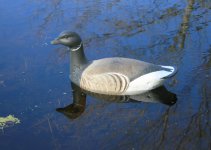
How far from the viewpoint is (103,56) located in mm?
8273

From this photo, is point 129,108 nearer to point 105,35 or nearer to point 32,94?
point 32,94

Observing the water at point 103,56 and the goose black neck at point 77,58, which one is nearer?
the water at point 103,56

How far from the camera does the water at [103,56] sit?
5969 millimetres

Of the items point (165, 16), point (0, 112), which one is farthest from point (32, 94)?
point (165, 16)

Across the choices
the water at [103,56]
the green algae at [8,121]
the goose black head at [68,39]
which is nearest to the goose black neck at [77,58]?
the goose black head at [68,39]

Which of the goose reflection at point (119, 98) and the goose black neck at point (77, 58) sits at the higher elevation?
the goose black neck at point (77, 58)

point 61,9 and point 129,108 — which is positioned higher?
point 61,9

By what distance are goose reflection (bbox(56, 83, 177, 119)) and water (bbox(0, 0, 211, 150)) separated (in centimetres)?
9

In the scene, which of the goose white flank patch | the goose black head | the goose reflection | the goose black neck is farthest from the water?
the goose black head

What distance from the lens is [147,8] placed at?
33.5 ft

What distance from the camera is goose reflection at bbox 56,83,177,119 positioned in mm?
6695

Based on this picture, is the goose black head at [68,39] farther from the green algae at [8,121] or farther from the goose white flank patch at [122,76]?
the green algae at [8,121]

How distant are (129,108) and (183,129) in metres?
0.99

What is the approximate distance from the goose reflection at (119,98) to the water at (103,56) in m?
0.09
